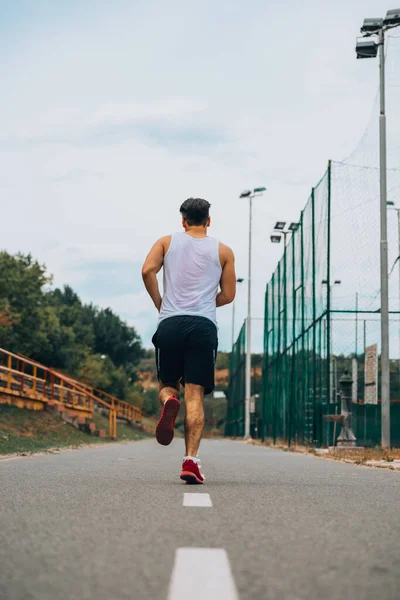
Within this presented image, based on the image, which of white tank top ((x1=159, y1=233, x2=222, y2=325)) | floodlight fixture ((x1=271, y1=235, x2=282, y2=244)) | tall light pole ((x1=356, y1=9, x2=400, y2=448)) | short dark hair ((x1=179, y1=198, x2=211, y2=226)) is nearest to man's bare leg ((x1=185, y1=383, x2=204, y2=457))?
white tank top ((x1=159, y1=233, x2=222, y2=325))

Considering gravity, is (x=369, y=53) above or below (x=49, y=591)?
above

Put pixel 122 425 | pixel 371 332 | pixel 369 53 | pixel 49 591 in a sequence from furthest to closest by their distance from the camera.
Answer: pixel 122 425, pixel 371 332, pixel 369 53, pixel 49 591

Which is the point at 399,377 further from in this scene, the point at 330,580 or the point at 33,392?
the point at 330,580

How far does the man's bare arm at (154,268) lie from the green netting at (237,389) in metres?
45.6

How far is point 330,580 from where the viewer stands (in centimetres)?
309

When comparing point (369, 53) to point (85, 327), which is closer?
point (369, 53)

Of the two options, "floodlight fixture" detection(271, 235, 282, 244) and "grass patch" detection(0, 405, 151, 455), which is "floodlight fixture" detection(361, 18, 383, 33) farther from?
"floodlight fixture" detection(271, 235, 282, 244)

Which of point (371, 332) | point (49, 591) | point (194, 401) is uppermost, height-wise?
point (371, 332)

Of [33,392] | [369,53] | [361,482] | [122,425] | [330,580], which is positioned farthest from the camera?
[122,425]

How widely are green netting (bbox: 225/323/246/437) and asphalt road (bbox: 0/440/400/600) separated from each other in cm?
4739

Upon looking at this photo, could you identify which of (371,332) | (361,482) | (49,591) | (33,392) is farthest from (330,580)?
(33,392)

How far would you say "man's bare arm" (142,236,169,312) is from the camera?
757 cm

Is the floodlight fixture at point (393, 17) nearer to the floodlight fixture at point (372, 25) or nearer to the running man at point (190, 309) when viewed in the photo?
the floodlight fixture at point (372, 25)

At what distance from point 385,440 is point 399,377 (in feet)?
22.2
